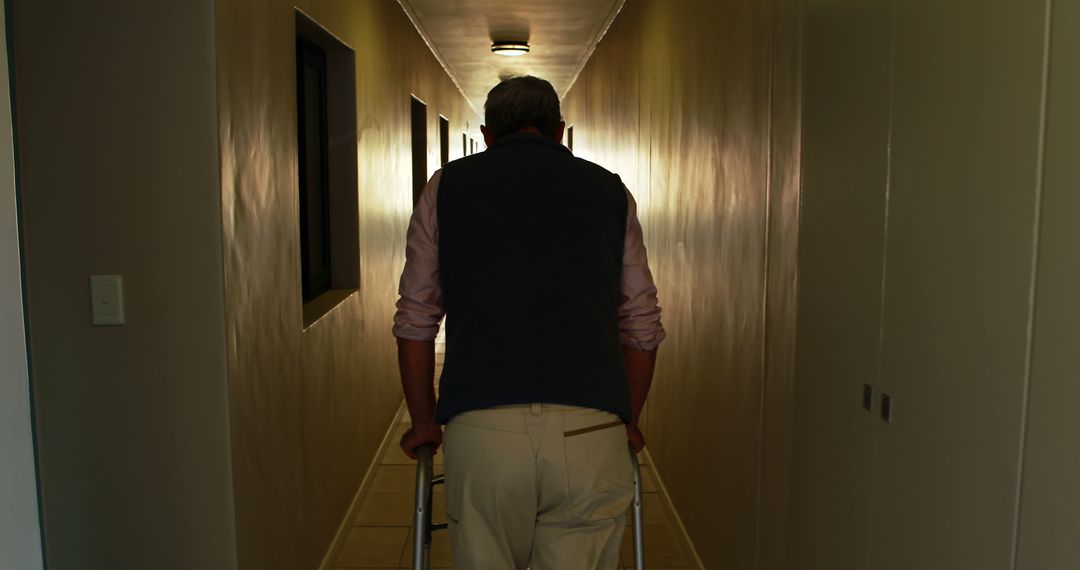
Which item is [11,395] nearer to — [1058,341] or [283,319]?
[1058,341]

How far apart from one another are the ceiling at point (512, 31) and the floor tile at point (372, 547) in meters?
3.35

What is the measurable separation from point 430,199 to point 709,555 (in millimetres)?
1865

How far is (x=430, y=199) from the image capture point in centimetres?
189

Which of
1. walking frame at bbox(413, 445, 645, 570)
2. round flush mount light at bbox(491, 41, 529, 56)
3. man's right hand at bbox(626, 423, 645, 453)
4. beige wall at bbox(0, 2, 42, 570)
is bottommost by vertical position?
walking frame at bbox(413, 445, 645, 570)

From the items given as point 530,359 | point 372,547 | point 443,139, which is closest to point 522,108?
point 530,359

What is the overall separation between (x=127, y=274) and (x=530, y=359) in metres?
1.02

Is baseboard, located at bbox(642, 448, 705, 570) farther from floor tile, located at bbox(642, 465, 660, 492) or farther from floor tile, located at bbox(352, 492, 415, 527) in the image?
floor tile, located at bbox(352, 492, 415, 527)

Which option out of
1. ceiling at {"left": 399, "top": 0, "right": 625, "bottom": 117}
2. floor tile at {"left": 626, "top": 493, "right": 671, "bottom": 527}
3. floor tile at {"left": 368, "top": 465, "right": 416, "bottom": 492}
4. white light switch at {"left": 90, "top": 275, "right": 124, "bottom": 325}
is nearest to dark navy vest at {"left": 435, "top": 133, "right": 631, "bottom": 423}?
white light switch at {"left": 90, "top": 275, "right": 124, "bottom": 325}

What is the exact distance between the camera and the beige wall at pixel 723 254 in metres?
2.42

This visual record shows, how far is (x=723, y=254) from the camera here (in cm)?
304

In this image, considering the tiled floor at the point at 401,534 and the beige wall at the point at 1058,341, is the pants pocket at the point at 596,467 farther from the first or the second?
the tiled floor at the point at 401,534

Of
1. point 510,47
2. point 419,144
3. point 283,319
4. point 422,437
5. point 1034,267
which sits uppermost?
point 510,47

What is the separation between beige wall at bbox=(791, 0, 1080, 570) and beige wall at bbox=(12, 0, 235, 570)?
4.53 feet

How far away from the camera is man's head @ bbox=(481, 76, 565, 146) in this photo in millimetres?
1927
